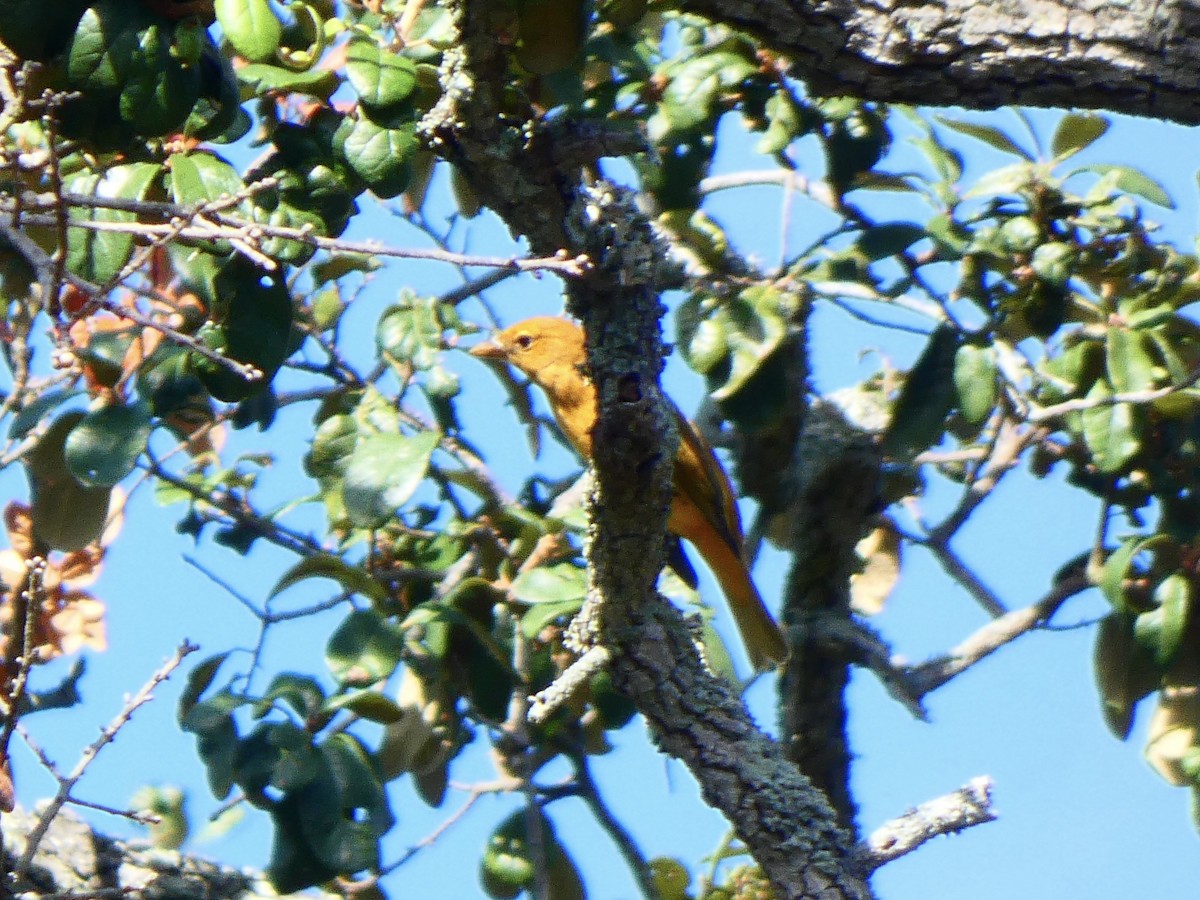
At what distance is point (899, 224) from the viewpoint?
3.51m

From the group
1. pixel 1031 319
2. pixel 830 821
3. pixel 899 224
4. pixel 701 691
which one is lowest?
pixel 830 821

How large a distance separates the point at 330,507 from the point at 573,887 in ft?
3.69

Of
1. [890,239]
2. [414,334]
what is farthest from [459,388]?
[890,239]

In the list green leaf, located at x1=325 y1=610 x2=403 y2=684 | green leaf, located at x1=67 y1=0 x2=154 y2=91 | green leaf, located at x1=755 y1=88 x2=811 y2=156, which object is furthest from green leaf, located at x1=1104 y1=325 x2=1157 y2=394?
green leaf, located at x1=67 y1=0 x2=154 y2=91

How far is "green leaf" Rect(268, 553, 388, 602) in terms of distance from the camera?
10.7ft

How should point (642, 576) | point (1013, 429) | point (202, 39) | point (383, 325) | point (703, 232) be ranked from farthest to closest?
point (1013, 429) < point (703, 232) < point (383, 325) < point (642, 576) < point (202, 39)

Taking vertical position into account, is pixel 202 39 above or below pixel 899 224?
below

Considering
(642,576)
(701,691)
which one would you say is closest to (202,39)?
(642,576)

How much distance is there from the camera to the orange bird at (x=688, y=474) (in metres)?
Result: 4.00

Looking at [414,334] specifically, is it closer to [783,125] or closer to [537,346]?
[537,346]

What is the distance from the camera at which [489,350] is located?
4.10 m

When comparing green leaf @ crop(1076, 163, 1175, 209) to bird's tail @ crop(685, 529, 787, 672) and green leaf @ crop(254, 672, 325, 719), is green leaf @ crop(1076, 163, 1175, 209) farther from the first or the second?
green leaf @ crop(254, 672, 325, 719)

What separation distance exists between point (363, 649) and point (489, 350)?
1.28m

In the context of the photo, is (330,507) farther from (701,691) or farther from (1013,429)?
(1013,429)
